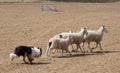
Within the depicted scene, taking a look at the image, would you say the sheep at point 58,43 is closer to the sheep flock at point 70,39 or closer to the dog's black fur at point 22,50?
the sheep flock at point 70,39

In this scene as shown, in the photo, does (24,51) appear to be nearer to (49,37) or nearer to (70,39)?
(70,39)

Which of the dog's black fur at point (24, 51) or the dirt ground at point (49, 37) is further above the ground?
the dog's black fur at point (24, 51)

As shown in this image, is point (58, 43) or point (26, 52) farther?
point (58, 43)

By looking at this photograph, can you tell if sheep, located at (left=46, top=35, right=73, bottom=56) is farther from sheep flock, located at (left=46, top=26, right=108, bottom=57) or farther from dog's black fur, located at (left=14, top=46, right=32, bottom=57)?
dog's black fur, located at (left=14, top=46, right=32, bottom=57)

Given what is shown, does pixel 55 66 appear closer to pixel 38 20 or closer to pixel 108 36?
pixel 108 36

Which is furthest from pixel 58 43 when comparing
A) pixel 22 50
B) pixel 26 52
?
pixel 22 50

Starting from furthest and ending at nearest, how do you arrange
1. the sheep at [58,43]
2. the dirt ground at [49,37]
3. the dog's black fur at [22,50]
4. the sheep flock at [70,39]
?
the sheep flock at [70,39] → the sheep at [58,43] → the dog's black fur at [22,50] → the dirt ground at [49,37]

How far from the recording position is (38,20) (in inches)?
1396

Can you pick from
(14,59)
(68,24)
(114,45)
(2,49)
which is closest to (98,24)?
(68,24)

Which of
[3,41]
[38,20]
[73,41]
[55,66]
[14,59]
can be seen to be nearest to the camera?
[55,66]

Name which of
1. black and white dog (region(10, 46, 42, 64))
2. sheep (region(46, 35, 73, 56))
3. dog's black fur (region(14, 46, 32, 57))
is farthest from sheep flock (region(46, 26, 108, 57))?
dog's black fur (region(14, 46, 32, 57))

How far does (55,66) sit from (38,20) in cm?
1789

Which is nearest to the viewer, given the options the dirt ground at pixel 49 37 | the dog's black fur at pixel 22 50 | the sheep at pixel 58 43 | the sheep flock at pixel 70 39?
the dirt ground at pixel 49 37

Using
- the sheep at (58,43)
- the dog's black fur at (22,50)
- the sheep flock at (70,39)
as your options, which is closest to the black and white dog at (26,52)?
the dog's black fur at (22,50)
